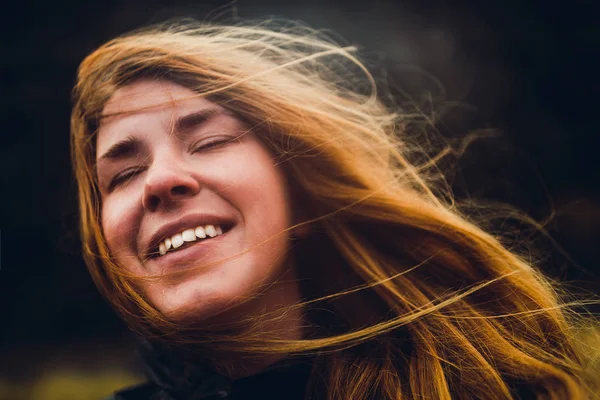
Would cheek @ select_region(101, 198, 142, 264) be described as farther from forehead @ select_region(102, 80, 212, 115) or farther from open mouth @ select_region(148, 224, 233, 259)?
forehead @ select_region(102, 80, 212, 115)

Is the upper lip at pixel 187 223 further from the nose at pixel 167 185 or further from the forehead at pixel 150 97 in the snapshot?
the forehead at pixel 150 97

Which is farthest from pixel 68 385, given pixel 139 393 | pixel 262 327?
pixel 262 327

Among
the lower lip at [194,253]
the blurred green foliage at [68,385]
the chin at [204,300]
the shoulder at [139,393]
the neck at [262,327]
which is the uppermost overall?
the lower lip at [194,253]

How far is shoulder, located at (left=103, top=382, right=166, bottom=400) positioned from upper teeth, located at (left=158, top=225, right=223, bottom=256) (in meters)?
0.29

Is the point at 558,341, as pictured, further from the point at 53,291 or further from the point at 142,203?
the point at 53,291

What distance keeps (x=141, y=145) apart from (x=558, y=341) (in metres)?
0.81

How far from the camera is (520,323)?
2.98ft

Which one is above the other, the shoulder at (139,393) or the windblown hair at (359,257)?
the windblown hair at (359,257)

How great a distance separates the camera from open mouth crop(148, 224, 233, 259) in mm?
818

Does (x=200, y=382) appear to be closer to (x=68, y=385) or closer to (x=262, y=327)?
(x=262, y=327)

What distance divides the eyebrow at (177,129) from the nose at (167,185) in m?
0.06

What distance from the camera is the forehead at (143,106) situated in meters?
0.85

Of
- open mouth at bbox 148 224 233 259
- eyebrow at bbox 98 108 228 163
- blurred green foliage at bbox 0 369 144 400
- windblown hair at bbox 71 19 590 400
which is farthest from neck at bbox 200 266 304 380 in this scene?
blurred green foliage at bbox 0 369 144 400

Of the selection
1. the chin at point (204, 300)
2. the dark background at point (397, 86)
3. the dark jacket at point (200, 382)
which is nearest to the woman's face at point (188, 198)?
the chin at point (204, 300)
